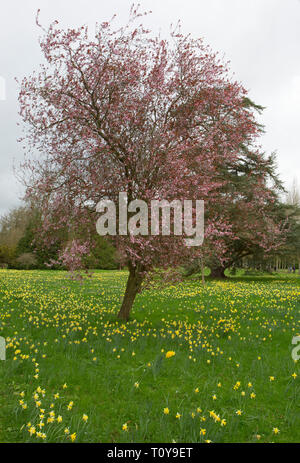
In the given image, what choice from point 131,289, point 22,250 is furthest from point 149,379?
point 22,250

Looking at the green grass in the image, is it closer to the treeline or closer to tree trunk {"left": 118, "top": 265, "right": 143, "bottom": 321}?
tree trunk {"left": 118, "top": 265, "right": 143, "bottom": 321}

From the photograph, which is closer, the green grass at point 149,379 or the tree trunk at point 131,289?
the green grass at point 149,379

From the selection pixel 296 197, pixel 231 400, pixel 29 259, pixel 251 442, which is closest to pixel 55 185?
pixel 231 400

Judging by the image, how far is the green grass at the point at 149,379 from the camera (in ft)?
12.8

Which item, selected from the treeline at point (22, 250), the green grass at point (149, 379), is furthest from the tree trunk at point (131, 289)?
the treeline at point (22, 250)

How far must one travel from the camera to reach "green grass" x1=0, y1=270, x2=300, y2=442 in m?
3.89

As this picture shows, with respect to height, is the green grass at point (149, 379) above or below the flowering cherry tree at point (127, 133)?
below

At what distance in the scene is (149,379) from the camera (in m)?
5.46

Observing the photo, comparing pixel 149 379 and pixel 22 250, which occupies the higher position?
pixel 22 250

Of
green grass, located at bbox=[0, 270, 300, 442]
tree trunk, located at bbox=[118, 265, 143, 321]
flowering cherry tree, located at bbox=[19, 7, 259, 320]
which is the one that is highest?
flowering cherry tree, located at bbox=[19, 7, 259, 320]

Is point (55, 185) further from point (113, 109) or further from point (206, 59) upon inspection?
point (206, 59)

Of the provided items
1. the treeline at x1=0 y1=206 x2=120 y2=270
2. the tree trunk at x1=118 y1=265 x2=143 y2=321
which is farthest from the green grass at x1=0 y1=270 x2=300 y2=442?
the treeline at x1=0 y1=206 x2=120 y2=270

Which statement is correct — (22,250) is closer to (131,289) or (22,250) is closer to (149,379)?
(131,289)

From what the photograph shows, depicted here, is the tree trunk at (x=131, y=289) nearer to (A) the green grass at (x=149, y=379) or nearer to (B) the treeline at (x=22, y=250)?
(A) the green grass at (x=149, y=379)
